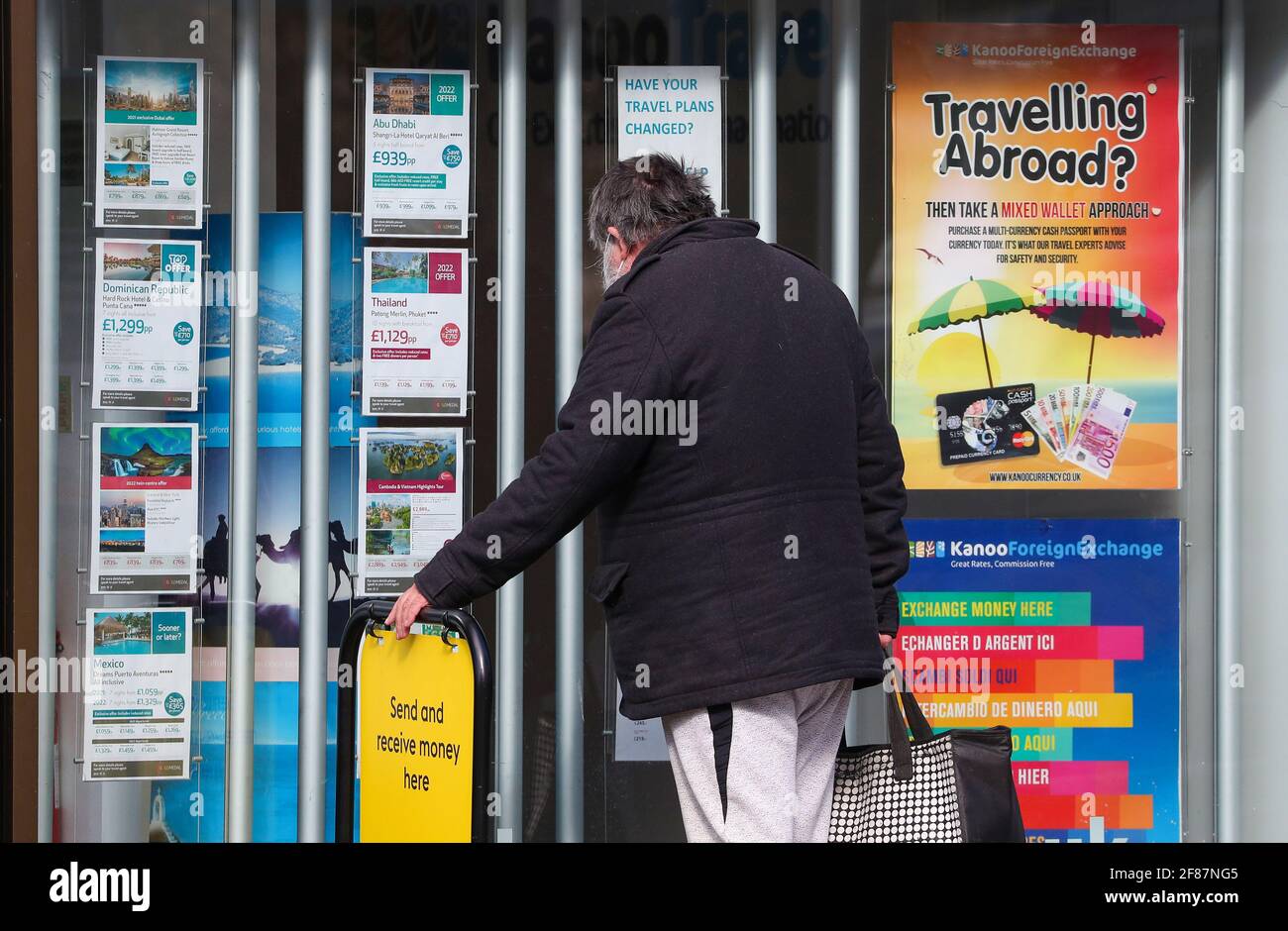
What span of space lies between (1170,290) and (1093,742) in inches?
61.9

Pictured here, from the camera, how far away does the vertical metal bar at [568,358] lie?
4395 mm

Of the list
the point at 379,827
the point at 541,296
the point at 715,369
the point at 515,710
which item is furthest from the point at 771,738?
the point at 541,296

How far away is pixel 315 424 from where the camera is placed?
436cm

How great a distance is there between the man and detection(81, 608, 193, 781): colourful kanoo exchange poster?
5.56 ft

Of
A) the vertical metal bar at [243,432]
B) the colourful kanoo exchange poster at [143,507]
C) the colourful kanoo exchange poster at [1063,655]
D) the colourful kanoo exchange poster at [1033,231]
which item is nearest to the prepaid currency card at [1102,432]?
the colourful kanoo exchange poster at [1033,231]

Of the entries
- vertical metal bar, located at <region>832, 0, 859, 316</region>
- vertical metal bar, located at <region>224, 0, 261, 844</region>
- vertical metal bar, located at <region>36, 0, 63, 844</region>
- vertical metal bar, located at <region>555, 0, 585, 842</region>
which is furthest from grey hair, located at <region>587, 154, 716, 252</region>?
vertical metal bar, located at <region>36, 0, 63, 844</region>

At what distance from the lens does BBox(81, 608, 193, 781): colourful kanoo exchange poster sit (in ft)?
14.3

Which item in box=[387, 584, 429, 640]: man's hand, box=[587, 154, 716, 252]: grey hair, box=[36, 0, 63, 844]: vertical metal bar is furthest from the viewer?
box=[36, 0, 63, 844]: vertical metal bar

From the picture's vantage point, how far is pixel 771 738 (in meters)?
2.95

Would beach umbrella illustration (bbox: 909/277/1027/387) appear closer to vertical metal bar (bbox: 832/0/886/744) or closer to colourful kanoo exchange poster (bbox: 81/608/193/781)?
vertical metal bar (bbox: 832/0/886/744)

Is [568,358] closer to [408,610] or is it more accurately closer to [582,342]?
[582,342]

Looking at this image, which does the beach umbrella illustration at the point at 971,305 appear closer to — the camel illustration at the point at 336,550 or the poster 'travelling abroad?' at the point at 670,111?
the poster 'travelling abroad?' at the point at 670,111

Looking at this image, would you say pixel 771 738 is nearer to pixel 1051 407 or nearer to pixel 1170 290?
pixel 1051 407

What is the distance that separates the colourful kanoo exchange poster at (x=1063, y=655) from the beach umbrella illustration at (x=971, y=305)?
68 centimetres
